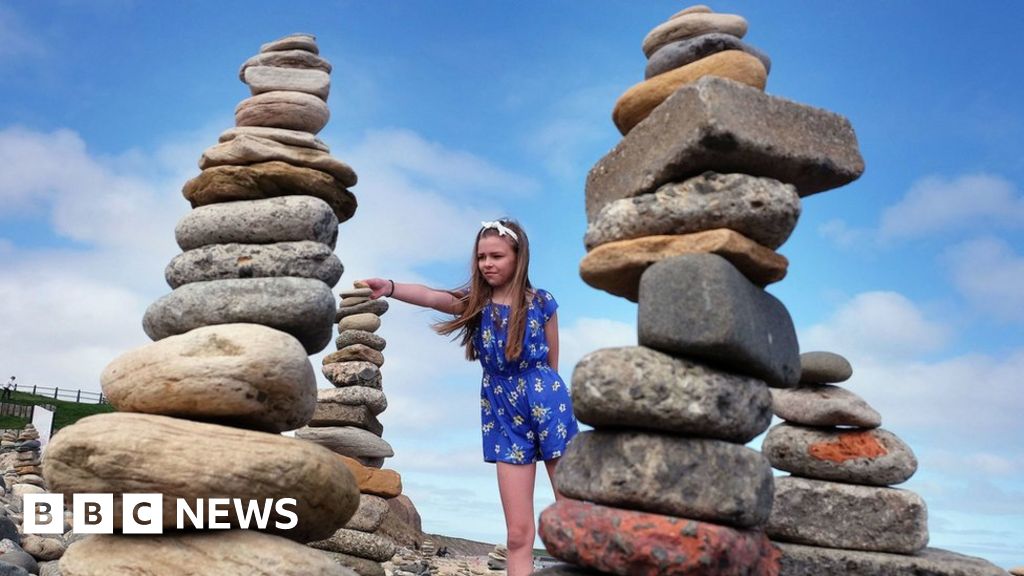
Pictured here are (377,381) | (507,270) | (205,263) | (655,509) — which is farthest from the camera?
(377,381)

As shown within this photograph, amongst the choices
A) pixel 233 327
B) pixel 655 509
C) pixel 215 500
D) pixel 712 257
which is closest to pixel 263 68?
pixel 233 327

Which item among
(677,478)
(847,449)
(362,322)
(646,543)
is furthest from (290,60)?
(362,322)

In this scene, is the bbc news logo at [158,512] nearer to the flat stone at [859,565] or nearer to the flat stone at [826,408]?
the flat stone at [859,565]

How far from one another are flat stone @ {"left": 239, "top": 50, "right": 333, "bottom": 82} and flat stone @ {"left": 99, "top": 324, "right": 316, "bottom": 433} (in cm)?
255

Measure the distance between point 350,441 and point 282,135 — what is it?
579cm

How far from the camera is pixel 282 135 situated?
6.77 metres

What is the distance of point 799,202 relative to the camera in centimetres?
520

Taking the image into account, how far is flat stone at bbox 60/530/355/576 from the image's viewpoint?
5230 mm

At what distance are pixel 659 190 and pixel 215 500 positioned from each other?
3.32 metres

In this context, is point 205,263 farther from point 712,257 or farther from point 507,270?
point 712,257

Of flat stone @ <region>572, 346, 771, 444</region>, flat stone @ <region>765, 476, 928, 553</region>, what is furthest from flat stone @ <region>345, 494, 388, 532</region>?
flat stone @ <region>572, 346, 771, 444</region>

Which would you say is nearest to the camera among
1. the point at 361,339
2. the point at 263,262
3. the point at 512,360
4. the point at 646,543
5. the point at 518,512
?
the point at 646,543

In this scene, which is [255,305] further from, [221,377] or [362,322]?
[362,322]

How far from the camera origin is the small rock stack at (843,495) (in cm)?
638
